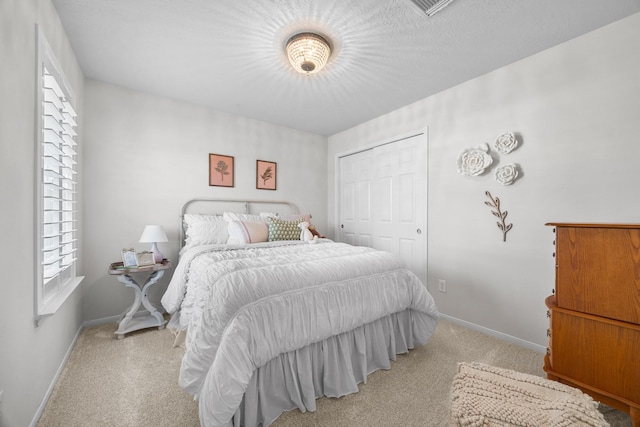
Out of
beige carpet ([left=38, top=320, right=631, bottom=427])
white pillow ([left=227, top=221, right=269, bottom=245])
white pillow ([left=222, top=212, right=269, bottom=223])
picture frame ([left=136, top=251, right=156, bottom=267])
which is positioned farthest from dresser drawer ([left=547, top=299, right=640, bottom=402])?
picture frame ([left=136, top=251, right=156, bottom=267])

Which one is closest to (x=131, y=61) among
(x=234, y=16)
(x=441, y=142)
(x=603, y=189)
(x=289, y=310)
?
(x=234, y=16)

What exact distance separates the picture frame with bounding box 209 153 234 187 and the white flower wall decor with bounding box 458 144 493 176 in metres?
2.79

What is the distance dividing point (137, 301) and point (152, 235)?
64cm

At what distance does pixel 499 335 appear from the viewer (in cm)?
250

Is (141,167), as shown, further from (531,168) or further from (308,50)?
(531,168)

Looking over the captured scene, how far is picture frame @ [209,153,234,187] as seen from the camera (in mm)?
3463

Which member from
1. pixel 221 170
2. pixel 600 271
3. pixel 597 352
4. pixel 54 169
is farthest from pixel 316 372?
pixel 221 170

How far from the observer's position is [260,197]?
3.88 metres

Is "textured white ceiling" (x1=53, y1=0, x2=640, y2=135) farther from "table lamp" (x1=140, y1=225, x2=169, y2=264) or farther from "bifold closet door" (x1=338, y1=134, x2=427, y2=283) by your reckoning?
"table lamp" (x1=140, y1=225, x2=169, y2=264)

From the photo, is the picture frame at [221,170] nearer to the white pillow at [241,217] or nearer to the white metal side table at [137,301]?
the white pillow at [241,217]

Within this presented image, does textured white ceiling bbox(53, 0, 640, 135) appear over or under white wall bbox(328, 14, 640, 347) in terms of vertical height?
over

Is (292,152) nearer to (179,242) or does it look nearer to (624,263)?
(179,242)

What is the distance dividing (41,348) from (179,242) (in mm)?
1695

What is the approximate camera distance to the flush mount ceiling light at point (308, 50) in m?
2.04
